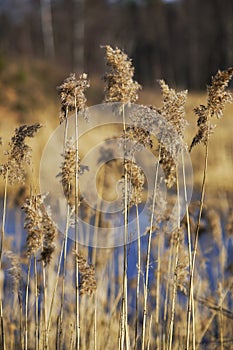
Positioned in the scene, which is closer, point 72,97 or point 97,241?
point 72,97

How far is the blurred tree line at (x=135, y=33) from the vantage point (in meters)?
24.0

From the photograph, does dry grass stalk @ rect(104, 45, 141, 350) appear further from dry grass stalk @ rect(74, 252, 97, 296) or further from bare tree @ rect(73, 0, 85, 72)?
bare tree @ rect(73, 0, 85, 72)

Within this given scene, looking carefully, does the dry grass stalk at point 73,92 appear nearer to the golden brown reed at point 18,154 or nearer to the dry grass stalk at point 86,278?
the golden brown reed at point 18,154

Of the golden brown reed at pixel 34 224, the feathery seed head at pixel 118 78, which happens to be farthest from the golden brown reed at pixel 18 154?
the feathery seed head at pixel 118 78

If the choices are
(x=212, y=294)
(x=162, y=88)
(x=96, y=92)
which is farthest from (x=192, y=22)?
(x=162, y=88)

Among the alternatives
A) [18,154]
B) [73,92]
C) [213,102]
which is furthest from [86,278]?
[213,102]

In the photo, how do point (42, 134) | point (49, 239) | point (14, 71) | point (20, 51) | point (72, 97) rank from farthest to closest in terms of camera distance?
point (20, 51) → point (14, 71) → point (42, 134) → point (49, 239) → point (72, 97)

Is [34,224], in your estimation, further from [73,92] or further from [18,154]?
[73,92]

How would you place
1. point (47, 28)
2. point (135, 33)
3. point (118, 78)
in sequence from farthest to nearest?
point (47, 28) → point (135, 33) → point (118, 78)

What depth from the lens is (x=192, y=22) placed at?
85.3 ft

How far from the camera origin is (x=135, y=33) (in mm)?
26094

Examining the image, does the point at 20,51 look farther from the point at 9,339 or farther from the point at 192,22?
the point at 9,339

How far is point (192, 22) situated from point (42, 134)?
769 inches

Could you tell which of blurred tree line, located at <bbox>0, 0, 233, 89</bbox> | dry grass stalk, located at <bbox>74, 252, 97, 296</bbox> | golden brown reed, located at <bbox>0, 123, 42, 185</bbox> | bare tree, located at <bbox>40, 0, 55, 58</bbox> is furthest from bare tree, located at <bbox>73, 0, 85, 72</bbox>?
dry grass stalk, located at <bbox>74, 252, 97, 296</bbox>
